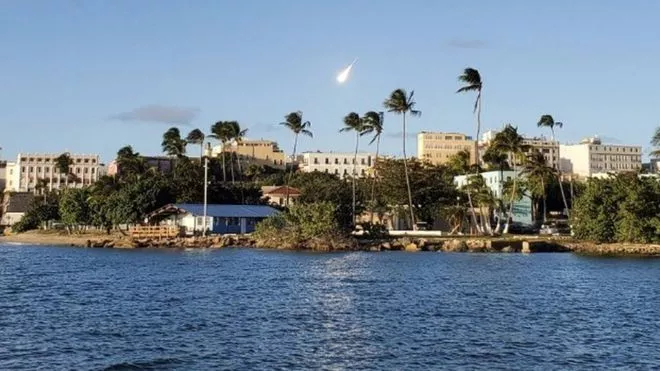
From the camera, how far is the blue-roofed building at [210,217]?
99062 millimetres

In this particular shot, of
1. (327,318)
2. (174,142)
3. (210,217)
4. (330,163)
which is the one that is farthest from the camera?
(330,163)

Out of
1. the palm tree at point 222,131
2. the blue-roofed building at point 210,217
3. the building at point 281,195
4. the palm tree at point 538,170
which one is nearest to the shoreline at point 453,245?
the blue-roofed building at point 210,217

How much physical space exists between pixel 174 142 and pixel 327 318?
134m

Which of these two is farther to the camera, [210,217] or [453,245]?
[210,217]

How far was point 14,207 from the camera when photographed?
164 m

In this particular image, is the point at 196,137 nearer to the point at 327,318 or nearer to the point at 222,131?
the point at 222,131

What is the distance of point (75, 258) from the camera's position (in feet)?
231

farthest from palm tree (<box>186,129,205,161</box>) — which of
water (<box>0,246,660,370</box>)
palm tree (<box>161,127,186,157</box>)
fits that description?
water (<box>0,246,660,370</box>)

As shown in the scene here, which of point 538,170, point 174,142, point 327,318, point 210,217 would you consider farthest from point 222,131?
point 327,318

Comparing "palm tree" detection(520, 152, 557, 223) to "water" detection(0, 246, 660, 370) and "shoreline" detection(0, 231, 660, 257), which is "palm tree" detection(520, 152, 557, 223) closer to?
"shoreline" detection(0, 231, 660, 257)

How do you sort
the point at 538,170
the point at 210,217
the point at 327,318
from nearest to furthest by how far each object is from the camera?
the point at 327,318, the point at 210,217, the point at 538,170

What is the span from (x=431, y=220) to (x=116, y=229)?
155ft

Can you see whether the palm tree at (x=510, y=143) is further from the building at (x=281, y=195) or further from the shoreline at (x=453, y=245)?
the building at (x=281, y=195)

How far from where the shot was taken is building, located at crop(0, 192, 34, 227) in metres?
161
